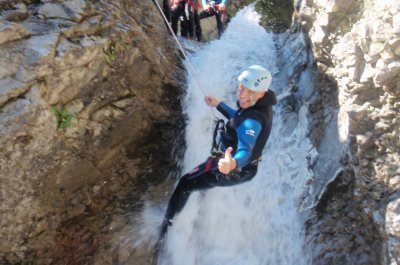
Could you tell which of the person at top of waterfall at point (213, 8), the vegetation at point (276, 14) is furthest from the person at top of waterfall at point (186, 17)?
the vegetation at point (276, 14)

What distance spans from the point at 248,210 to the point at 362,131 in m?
1.96

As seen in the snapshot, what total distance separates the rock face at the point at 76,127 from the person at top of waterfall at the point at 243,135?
101cm

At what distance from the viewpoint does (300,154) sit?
542 centimetres

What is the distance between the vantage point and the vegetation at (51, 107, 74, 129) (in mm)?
4348

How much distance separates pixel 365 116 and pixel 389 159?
51cm

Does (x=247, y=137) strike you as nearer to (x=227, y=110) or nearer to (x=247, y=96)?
(x=247, y=96)

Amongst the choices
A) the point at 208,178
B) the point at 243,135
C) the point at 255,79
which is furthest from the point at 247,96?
the point at 208,178

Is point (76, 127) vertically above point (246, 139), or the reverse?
point (246, 139)

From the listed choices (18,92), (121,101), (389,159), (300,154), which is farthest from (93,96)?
(389,159)

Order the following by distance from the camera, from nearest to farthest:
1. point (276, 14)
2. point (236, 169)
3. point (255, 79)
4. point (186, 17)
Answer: point (255, 79)
point (236, 169)
point (186, 17)
point (276, 14)

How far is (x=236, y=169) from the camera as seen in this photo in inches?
171

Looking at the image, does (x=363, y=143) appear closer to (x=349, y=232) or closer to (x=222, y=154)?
(x=349, y=232)

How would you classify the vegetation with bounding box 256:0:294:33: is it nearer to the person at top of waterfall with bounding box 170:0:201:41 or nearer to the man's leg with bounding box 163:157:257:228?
the person at top of waterfall with bounding box 170:0:201:41

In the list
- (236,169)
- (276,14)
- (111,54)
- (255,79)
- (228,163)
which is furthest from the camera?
(276,14)
